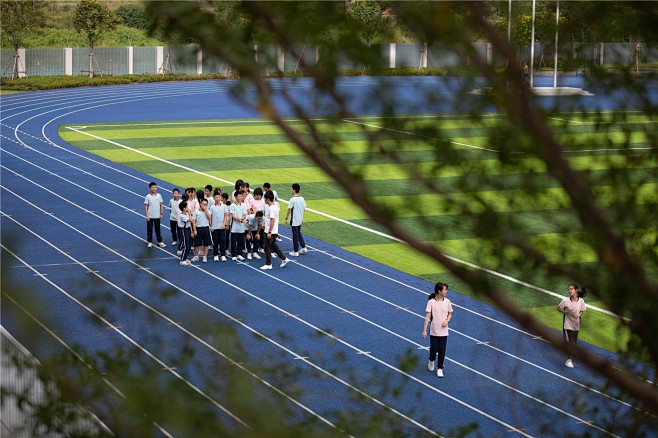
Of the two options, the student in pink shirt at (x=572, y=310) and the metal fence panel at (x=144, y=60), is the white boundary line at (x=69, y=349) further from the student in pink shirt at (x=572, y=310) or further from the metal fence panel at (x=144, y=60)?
the metal fence panel at (x=144, y=60)

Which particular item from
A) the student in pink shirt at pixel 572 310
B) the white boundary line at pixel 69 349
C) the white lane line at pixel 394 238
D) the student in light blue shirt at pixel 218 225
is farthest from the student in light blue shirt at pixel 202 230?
the white boundary line at pixel 69 349

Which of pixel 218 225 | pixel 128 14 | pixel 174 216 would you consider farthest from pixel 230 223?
pixel 128 14

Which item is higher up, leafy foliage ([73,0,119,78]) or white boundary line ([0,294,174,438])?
leafy foliage ([73,0,119,78])

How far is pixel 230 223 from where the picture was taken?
19.8 meters

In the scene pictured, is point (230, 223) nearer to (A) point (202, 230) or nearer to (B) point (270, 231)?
(A) point (202, 230)

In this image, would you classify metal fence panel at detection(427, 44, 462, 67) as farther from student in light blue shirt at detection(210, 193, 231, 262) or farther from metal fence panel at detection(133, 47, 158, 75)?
metal fence panel at detection(133, 47, 158, 75)

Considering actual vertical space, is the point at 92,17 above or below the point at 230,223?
above

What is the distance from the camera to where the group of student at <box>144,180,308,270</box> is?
19.3 metres

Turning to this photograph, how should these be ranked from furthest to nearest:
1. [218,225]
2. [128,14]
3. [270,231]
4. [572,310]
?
Answer: [128,14]
[218,225]
[270,231]
[572,310]

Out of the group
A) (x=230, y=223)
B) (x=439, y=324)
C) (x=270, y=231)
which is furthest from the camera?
(x=230, y=223)

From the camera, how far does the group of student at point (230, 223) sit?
759 inches

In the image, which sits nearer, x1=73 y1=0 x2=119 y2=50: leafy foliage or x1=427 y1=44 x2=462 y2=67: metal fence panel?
x1=427 y1=44 x2=462 y2=67: metal fence panel

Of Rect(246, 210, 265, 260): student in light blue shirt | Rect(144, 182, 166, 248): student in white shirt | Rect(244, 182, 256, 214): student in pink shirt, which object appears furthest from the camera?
Rect(144, 182, 166, 248): student in white shirt

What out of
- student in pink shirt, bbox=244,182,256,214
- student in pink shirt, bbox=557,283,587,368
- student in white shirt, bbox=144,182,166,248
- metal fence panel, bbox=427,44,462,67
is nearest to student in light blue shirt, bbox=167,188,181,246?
student in white shirt, bbox=144,182,166,248
